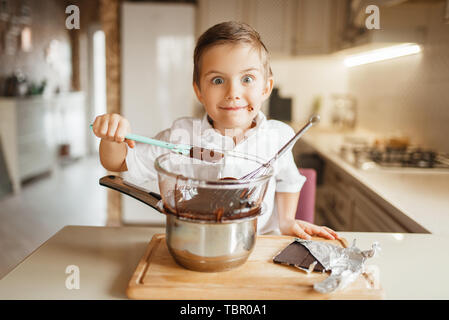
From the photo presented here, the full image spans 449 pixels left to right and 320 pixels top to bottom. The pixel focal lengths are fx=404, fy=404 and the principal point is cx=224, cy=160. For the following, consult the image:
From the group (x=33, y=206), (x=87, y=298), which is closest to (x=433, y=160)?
(x=87, y=298)

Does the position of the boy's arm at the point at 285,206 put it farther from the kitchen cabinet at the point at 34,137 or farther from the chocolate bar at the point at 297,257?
the kitchen cabinet at the point at 34,137

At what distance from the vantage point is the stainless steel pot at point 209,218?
57cm

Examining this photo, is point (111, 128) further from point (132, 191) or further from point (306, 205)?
point (306, 205)

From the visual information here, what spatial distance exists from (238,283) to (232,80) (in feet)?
1.31

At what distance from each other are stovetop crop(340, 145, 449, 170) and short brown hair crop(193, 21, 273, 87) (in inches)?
42.8

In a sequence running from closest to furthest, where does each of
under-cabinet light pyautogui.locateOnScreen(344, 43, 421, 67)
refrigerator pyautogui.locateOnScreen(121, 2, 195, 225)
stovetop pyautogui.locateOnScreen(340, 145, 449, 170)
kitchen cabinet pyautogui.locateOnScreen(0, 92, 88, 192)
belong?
stovetop pyautogui.locateOnScreen(340, 145, 449, 170)
under-cabinet light pyautogui.locateOnScreen(344, 43, 421, 67)
refrigerator pyautogui.locateOnScreen(121, 2, 195, 225)
kitchen cabinet pyautogui.locateOnScreen(0, 92, 88, 192)

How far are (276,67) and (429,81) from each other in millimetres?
1786

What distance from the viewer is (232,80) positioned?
0.80m

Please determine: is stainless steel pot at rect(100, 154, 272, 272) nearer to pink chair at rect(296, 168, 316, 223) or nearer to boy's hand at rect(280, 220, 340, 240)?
boy's hand at rect(280, 220, 340, 240)

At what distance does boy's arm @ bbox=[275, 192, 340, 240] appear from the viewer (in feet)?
2.64

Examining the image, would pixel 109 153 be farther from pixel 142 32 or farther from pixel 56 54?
pixel 56 54

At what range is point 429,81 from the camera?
2004 mm

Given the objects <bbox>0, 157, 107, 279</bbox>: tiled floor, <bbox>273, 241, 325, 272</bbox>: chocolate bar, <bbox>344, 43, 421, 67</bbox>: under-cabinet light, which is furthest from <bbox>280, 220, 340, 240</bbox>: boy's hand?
<bbox>0, 157, 107, 279</bbox>: tiled floor

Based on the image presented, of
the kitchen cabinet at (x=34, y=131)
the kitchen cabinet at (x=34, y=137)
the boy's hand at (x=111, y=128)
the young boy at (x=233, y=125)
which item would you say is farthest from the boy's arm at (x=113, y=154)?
the kitchen cabinet at (x=34, y=137)
